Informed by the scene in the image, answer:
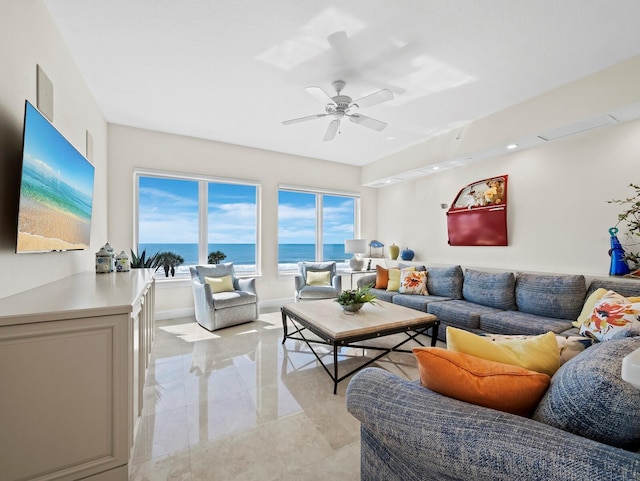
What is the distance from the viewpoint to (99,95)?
3180mm

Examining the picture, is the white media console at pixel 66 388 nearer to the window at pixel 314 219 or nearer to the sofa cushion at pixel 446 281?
the sofa cushion at pixel 446 281

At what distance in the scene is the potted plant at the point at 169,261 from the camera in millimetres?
4141

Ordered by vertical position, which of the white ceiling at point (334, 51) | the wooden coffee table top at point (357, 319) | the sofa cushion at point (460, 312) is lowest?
the sofa cushion at point (460, 312)

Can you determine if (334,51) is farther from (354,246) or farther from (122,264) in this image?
(354,246)

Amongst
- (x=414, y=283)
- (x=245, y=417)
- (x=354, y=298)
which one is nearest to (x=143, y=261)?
(x=245, y=417)

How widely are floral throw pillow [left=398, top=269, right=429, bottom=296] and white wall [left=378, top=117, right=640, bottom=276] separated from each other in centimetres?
79

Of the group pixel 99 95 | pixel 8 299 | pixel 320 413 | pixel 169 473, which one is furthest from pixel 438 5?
pixel 99 95

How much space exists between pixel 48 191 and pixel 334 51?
2234 millimetres

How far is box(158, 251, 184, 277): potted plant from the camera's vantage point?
4141mm

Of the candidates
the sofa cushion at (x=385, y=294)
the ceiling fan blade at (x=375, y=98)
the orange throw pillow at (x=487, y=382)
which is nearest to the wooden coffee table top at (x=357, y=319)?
the sofa cushion at (x=385, y=294)

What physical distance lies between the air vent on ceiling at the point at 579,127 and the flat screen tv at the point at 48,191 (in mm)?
4258

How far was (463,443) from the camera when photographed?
0.79 metres

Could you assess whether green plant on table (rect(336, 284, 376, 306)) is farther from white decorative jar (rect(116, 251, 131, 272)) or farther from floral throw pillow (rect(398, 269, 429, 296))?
white decorative jar (rect(116, 251, 131, 272))

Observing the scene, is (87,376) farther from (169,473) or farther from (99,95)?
(99,95)
